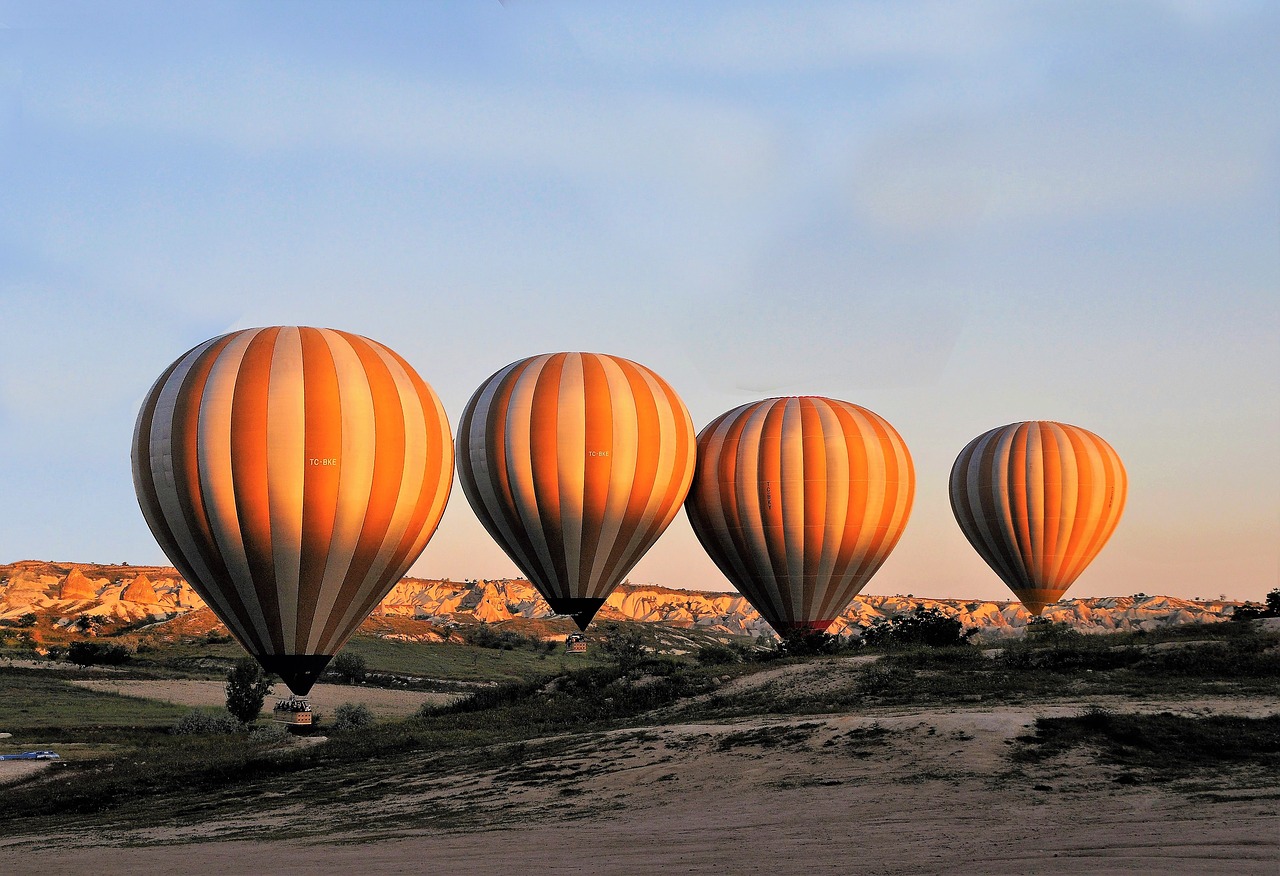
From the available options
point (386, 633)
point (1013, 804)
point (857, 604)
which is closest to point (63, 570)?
point (386, 633)

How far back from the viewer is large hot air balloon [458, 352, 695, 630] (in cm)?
4106

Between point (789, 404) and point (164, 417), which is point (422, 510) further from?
point (789, 404)

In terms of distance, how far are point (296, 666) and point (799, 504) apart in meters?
18.7

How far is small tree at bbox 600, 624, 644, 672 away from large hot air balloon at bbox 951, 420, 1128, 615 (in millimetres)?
16237

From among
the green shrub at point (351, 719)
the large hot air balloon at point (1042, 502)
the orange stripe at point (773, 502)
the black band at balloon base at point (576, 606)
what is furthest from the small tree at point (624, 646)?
the large hot air balloon at point (1042, 502)

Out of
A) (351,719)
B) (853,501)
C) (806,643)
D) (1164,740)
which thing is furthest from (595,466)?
(1164,740)

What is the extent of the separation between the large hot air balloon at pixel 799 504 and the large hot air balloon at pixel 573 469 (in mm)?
2337

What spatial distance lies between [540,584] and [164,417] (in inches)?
575

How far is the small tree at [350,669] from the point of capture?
2863 inches

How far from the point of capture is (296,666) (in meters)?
33.0

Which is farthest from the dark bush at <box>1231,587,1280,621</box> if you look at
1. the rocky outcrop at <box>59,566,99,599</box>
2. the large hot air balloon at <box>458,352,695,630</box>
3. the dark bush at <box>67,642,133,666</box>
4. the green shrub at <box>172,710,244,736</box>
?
the rocky outcrop at <box>59,566,99,599</box>

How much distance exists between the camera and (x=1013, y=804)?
16.7m

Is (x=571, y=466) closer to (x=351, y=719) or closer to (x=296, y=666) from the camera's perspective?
(x=296, y=666)

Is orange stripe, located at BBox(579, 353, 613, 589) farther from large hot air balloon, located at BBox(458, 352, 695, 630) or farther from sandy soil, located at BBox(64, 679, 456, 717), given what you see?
sandy soil, located at BBox(64, 679, 456, 717)
